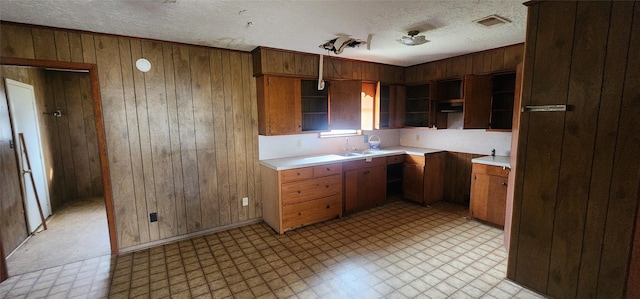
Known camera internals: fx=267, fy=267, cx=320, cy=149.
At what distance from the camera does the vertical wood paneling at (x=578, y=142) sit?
1783 millimetres

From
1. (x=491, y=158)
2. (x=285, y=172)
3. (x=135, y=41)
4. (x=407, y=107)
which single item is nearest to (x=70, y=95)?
(x=135, y=41)

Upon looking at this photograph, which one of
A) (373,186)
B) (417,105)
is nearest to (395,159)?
(373,186)

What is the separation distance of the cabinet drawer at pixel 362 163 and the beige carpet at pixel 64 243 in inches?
121

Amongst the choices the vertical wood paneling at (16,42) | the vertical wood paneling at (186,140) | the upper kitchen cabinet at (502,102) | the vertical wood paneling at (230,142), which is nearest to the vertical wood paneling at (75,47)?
the vertical wood paneling at (16,42)

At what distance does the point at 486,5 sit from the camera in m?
2.16

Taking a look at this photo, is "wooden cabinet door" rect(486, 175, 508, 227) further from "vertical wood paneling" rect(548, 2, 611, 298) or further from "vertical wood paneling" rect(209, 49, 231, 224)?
"vertical wood paneling" rect(209, 49, 231, 224)

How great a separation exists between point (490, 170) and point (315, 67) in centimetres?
273

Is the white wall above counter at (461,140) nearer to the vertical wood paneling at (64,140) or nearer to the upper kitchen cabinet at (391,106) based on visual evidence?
the upper kitchen cabinet at (391,106)

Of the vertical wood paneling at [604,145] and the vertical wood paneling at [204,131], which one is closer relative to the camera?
the vertical wood paneling at [604,145]

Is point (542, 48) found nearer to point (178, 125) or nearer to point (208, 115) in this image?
point (208, 115)

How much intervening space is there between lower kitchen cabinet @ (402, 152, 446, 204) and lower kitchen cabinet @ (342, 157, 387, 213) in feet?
1.53

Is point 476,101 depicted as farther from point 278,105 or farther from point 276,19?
point 276,19

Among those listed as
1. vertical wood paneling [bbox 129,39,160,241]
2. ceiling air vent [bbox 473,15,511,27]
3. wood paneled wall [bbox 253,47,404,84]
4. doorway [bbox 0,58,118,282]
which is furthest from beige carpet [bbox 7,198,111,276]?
ceiling air vent [bbox 473,15,511,27]

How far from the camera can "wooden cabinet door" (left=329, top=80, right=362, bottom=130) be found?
161 inches
